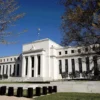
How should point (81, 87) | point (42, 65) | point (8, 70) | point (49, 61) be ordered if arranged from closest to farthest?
point (81, 87) < point (42, 65) < point (49, 61) < point (8, 70)

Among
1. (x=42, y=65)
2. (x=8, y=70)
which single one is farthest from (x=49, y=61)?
(x=8, y=70)

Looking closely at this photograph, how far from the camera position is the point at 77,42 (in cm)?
2222

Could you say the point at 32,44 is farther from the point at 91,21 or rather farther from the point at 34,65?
the point at 91,21

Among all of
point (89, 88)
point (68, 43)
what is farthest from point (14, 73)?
point (89, 88)

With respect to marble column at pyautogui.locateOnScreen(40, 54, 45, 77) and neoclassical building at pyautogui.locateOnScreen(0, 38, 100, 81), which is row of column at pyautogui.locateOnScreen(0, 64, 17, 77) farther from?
marble column at pyautogui.locateOnScreen(40, 54, 45, 77)

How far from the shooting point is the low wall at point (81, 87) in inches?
662

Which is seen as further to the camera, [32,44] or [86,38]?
[32,44]

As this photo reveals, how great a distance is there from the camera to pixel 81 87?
17453 mm

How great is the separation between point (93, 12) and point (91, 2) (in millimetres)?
1187

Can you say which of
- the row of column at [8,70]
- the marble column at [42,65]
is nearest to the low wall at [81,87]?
the marble column at [42,65]

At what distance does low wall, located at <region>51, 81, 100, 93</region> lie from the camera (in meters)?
16.8

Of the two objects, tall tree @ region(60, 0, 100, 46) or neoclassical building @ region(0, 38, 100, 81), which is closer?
tall tree @ region(60, 0, 100, 46)

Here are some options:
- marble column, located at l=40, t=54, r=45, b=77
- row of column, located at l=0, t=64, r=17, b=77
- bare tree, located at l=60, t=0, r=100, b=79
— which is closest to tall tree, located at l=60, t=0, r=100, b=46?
bare tree, located at l=60, t=0, r=100, b=79

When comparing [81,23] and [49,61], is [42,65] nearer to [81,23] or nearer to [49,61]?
[49,61]
